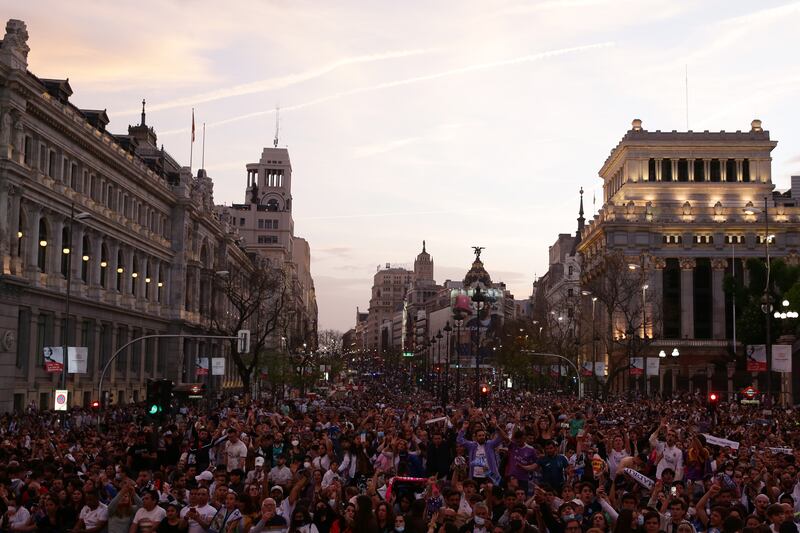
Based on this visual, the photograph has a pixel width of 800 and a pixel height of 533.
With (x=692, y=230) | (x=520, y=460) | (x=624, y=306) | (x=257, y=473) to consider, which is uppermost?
(x=692, y=230)

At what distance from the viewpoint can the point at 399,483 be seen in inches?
667

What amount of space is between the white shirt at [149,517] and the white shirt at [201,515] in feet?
0.88

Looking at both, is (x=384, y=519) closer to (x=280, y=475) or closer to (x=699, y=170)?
(x=280, y=475)

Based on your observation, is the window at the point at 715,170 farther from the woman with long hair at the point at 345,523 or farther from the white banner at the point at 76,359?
the woman with long hair at the point at 345,523

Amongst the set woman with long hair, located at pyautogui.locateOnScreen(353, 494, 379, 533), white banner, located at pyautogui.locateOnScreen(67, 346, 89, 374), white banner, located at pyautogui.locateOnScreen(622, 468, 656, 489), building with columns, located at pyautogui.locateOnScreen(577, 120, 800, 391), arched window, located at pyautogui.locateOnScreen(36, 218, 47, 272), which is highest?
building with columns, located at pyautogui.locateOnScreen(577, 120, 800, 391)

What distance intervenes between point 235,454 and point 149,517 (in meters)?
6.12

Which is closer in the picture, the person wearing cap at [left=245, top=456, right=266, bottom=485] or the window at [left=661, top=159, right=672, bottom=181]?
the person wearing cap at [left=245, top=456, right=266, bottom=485]

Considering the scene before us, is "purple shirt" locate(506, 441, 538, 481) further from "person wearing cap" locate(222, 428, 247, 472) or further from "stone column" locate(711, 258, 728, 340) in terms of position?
"stone column" locate(711, 258, 728, 340)

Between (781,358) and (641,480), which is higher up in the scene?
(781,358)

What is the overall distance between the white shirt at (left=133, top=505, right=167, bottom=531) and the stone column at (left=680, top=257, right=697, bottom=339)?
10833cm

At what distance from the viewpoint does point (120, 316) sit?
69062mm

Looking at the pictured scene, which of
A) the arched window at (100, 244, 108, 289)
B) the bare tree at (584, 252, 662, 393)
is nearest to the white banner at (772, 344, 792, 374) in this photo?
the arched window at (100, 244, 108, 289)

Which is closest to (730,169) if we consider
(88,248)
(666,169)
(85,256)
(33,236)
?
(666,169)

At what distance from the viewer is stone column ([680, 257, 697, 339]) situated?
11738 cm
